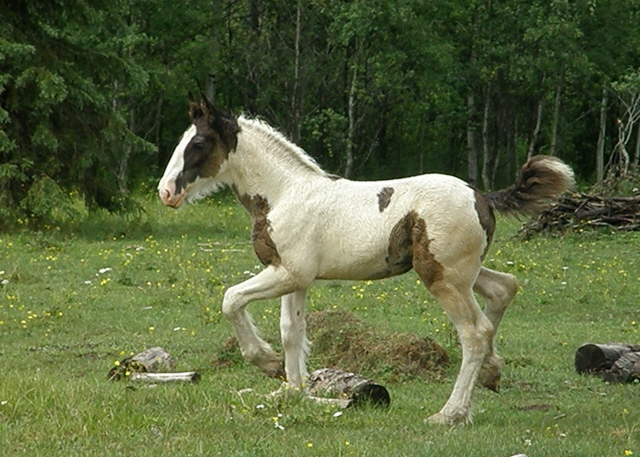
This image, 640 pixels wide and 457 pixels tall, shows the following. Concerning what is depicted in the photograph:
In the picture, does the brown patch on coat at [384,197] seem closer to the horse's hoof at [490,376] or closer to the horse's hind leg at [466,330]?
the horse's hind leg at [466,330]

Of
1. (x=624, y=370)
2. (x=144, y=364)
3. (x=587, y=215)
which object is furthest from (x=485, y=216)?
(x=587, y=215)

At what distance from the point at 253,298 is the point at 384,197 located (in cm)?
125

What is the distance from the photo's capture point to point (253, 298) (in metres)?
9.19

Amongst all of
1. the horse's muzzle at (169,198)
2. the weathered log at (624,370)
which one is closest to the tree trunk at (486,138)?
the weathered log at (624,370)

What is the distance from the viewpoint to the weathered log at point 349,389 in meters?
8.99

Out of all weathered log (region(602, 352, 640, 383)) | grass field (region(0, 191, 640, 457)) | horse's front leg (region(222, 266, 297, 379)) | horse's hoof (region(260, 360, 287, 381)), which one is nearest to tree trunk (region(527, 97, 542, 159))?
grass field (region(0, 191, 640, 457))

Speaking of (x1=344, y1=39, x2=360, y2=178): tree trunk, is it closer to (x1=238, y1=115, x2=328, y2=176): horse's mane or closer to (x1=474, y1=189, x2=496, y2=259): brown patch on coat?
(x1=238, y1=115, x2=328, y2=176): horse's mane

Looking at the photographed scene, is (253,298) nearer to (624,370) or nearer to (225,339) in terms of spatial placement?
(624,370)

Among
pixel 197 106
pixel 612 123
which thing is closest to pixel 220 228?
pixel 197 106

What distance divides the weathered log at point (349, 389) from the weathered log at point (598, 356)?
9.64 feet

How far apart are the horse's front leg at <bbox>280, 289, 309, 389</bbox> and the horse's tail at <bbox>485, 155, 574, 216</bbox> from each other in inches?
68.1

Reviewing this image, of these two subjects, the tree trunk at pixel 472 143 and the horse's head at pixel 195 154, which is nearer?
the horse's head at pixel 195 154

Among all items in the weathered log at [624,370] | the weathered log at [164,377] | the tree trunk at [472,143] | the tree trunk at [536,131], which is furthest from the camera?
the tree trunk at [472,143]

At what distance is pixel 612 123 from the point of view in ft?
159
